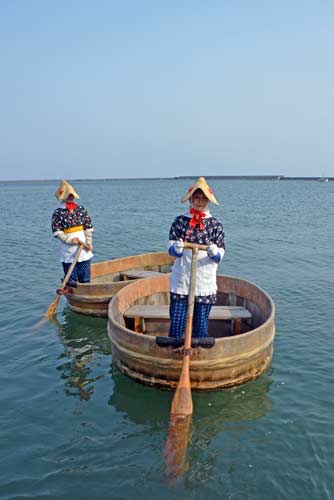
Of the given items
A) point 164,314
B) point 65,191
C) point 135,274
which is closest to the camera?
point 164,314

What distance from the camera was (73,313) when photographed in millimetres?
9469

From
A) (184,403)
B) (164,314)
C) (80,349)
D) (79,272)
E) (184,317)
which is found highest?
(184,317)

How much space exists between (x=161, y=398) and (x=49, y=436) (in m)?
1.58

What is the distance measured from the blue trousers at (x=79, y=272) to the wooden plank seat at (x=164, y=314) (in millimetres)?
1797

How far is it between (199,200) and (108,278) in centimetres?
604

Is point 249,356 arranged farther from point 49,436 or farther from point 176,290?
point 49,436

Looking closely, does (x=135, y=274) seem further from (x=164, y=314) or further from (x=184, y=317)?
(x=184, y=317)

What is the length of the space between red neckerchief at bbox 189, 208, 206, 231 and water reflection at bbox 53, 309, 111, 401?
120 inches

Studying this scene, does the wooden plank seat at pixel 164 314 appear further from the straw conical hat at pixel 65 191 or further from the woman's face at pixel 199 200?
the straw conical hat at pixel 65 191

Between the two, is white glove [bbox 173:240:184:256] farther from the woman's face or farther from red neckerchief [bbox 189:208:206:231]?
the woman's face

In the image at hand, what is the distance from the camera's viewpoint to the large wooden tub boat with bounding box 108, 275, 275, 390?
17.6 feet

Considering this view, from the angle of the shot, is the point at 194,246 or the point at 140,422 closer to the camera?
the point at 194,246

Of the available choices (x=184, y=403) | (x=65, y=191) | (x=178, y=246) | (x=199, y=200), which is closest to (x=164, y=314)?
(x=184, y=403)

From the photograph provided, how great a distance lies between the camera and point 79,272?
8.79 meters
